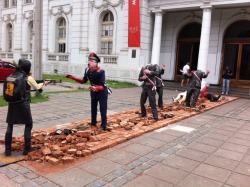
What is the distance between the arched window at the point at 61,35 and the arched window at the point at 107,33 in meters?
4.19

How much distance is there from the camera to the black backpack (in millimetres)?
4227

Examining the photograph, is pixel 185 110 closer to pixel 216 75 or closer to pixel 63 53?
pixel 216 75

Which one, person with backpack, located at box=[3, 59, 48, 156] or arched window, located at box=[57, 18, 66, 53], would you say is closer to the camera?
person with backpack, located at box=[3, 59, 48, 156]

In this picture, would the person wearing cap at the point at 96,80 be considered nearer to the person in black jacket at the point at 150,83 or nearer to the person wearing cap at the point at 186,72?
the person in black jacket at the point at 150,83

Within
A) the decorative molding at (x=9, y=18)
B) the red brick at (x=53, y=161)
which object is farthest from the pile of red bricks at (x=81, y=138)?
the decorative molding at (x=9, y=18)

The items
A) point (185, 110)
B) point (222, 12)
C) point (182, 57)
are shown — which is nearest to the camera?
point (185, 110)

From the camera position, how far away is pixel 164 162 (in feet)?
14.8

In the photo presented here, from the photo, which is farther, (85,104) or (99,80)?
(85,104)

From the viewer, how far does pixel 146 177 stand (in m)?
3.90

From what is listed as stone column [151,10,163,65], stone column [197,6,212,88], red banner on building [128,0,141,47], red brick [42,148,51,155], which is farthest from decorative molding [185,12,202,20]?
red brick [42,148,51,155]

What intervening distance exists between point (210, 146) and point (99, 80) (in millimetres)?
2761

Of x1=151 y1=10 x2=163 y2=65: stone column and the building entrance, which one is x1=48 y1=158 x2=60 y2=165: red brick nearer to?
x1=151 y1=10 x2=163 y2=65: stone column

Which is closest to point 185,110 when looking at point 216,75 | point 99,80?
point 99,80

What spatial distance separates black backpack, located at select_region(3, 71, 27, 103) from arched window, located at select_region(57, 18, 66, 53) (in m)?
18.6
